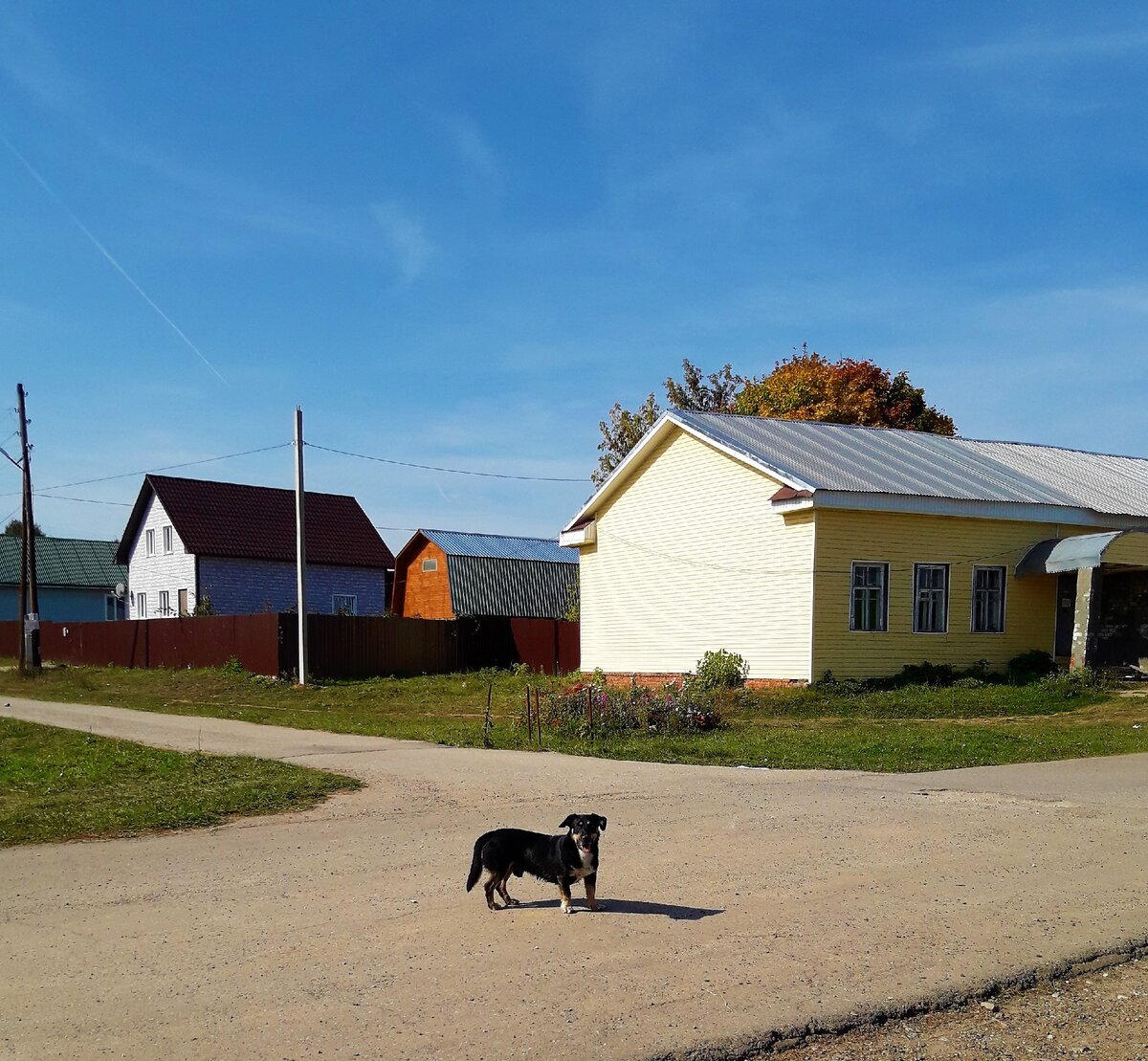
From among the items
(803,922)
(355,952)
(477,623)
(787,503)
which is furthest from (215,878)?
(477,623)

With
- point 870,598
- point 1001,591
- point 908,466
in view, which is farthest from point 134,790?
point 908,466

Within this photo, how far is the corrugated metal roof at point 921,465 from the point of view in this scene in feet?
81.7

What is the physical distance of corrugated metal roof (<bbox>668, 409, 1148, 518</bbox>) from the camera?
81.7 ft

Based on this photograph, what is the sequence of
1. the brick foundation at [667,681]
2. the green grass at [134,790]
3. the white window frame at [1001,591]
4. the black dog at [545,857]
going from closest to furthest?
1. the black dog at [545,857]
2. the green grass at [134,790]
3. the brick foundation at [667,681]
4. the white window frame at [1001,591]

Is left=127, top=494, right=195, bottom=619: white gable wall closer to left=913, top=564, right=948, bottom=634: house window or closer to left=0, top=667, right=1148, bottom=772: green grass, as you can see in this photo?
left=0, top=667, right=1148, bottom=772: green grass

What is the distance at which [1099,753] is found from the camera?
15305 millimetres

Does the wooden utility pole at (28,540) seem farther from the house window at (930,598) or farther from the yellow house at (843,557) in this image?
the house window at (930,598)

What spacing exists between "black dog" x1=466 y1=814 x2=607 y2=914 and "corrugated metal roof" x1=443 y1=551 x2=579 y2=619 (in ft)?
122

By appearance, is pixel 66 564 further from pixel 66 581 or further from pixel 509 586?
pixel 509 586

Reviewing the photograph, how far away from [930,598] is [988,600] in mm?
1651

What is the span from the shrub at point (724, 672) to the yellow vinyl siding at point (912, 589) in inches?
69.3

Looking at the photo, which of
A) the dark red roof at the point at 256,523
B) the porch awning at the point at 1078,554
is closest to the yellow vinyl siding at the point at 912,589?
the porch awning at the point at 1078,554

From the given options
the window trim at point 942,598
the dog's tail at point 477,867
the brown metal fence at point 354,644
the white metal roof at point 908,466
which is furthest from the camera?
the brown metal fence at point 354,644

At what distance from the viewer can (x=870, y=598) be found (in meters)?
24.4
